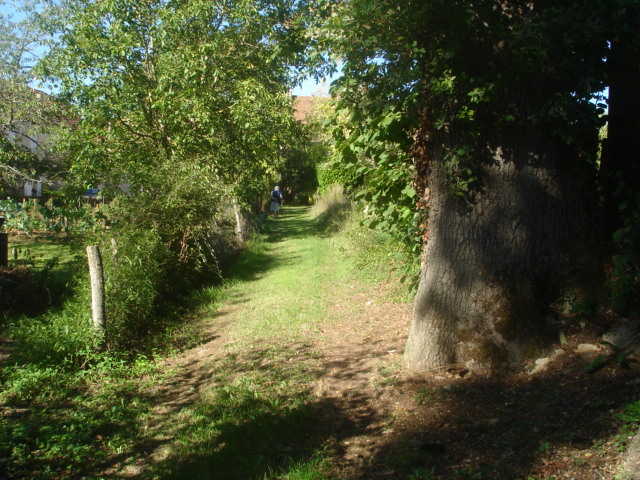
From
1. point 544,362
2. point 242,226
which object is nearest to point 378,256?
point 242,226

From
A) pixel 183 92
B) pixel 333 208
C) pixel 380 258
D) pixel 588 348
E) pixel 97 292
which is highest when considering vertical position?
pixel 183 92

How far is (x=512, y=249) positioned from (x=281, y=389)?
263cm

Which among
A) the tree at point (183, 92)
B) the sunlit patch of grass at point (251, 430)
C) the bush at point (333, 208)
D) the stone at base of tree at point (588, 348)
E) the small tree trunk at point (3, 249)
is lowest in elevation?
the sunlit patch of grass at point (251, 430)

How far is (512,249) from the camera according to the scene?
486 centimetres

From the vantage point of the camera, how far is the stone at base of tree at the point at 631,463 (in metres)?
2.68

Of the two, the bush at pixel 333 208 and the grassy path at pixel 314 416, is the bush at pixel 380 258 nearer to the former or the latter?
the grassy path at pixel 314 416

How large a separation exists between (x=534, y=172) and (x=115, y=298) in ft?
17.4

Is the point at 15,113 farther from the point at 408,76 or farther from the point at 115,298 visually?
the point at 408,76

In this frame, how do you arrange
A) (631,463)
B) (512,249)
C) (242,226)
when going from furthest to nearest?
(242,226) < (512,249) < (631,463)

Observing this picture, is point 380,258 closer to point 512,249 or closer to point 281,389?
point 281,389

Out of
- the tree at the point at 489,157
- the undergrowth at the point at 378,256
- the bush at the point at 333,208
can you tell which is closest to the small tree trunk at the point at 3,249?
the undergrowth at the point at 378,256

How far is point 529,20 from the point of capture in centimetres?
444

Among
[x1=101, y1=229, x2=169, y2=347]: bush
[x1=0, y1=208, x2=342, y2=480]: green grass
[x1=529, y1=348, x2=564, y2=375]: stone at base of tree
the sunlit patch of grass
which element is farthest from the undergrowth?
[x1=101, y1=229, x2=169, y2=347]: bush

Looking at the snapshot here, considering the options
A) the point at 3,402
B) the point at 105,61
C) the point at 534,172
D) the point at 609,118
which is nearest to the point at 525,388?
the point at 534,172
